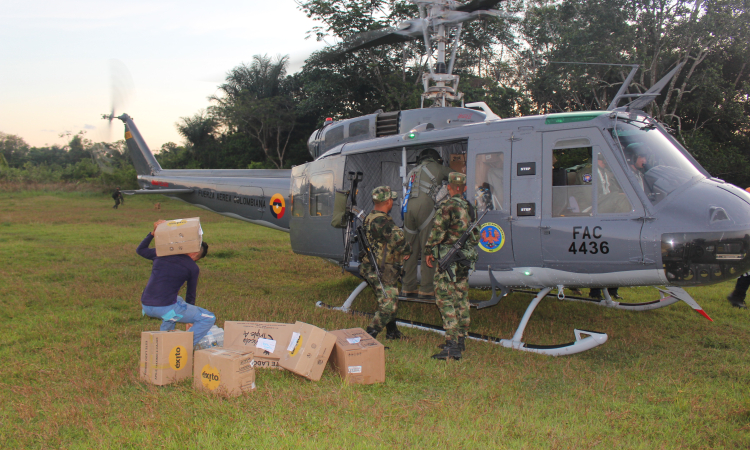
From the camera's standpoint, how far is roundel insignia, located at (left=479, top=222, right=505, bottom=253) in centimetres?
567

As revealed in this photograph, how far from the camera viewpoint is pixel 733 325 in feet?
21.2

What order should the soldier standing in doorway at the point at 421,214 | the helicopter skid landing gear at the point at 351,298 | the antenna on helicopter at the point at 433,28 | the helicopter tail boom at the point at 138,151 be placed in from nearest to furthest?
the soldier standing in doorway at the point at 421,214 < the antenna on helicopter at the point at 433,28 < the helicopter skid landing gear at the point at 351,298 < the helicopter tail boom at the point at 138,151

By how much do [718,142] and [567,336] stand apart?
66.6 feet

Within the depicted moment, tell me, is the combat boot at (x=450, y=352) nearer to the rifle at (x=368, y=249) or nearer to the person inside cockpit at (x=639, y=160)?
the rifle at (x=368, y=249)

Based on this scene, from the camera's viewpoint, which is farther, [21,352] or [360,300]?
[360,300]

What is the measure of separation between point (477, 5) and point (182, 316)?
5.06m

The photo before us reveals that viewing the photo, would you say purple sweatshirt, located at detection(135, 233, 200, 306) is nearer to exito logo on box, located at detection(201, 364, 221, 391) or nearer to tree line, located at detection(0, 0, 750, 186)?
exito logo on box, located at detection(201, 364, 221, 391)

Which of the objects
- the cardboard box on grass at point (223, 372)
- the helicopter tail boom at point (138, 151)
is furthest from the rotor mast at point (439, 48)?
the helicopter tail boom at point (138, 151)

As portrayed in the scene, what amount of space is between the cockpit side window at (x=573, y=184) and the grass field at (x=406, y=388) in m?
1.60

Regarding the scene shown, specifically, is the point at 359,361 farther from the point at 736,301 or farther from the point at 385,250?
the point at 736,301

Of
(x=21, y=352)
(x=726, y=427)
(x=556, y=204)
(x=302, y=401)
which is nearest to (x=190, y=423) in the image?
(x=302, y=401)

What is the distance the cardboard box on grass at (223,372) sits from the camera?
12.5 ft

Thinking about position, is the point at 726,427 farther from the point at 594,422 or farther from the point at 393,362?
the point at 393,362

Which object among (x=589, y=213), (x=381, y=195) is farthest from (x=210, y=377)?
(x=589, y=213)
